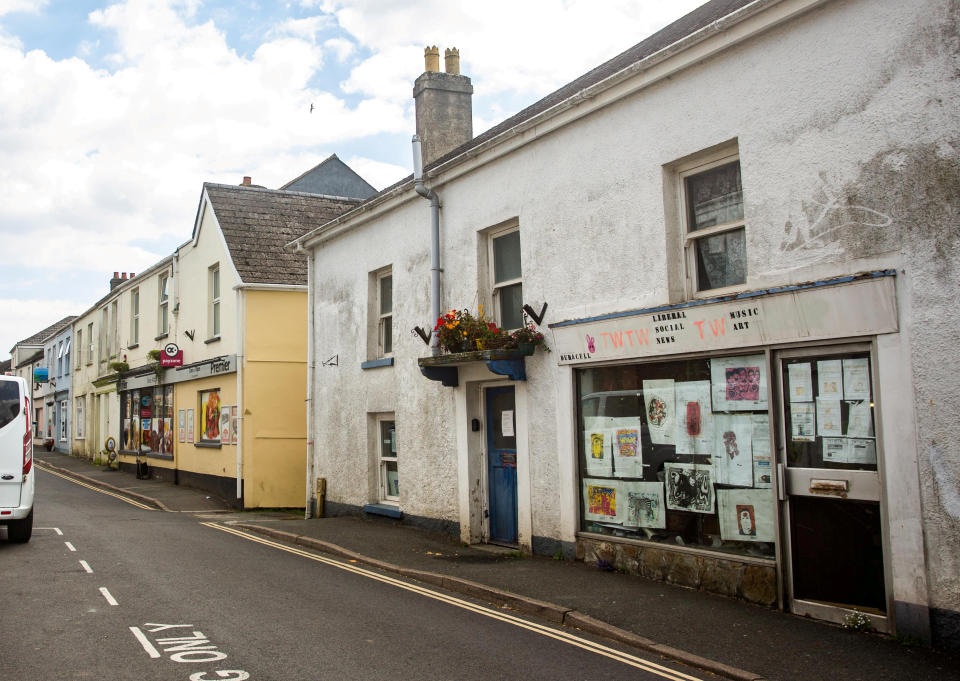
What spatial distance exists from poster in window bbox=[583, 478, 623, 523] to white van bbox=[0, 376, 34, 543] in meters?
7.52

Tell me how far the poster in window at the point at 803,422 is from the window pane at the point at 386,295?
27.2ft

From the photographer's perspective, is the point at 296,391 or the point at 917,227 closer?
the point at 917,227

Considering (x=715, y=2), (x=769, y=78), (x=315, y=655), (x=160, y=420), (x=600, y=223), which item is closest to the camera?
(x=315, y=655)

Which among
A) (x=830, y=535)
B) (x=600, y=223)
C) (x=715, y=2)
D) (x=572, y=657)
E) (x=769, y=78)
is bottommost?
(x=572, y=657)

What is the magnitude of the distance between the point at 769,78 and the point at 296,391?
13960 mm

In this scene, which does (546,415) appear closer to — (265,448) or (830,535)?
(830,535)

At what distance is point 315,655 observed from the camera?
6320 millimetres

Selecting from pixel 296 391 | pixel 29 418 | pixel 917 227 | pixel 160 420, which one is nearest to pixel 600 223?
pixel 917 227

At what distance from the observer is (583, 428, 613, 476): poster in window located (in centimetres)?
955

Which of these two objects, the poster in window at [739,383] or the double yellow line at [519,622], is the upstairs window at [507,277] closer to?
the poster in window at [739,383]

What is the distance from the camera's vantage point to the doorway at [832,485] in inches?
271

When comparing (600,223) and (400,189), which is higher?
(400,189)

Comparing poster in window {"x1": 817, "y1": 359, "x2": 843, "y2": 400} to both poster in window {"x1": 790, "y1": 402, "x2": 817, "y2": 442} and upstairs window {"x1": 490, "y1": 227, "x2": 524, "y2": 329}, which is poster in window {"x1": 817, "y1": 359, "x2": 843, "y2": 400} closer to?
poster in window {"x1": 790, "y1": 402, "x2": 817, "y2": 442}

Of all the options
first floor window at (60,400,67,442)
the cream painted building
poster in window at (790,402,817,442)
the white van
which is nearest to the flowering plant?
the cream painted building
